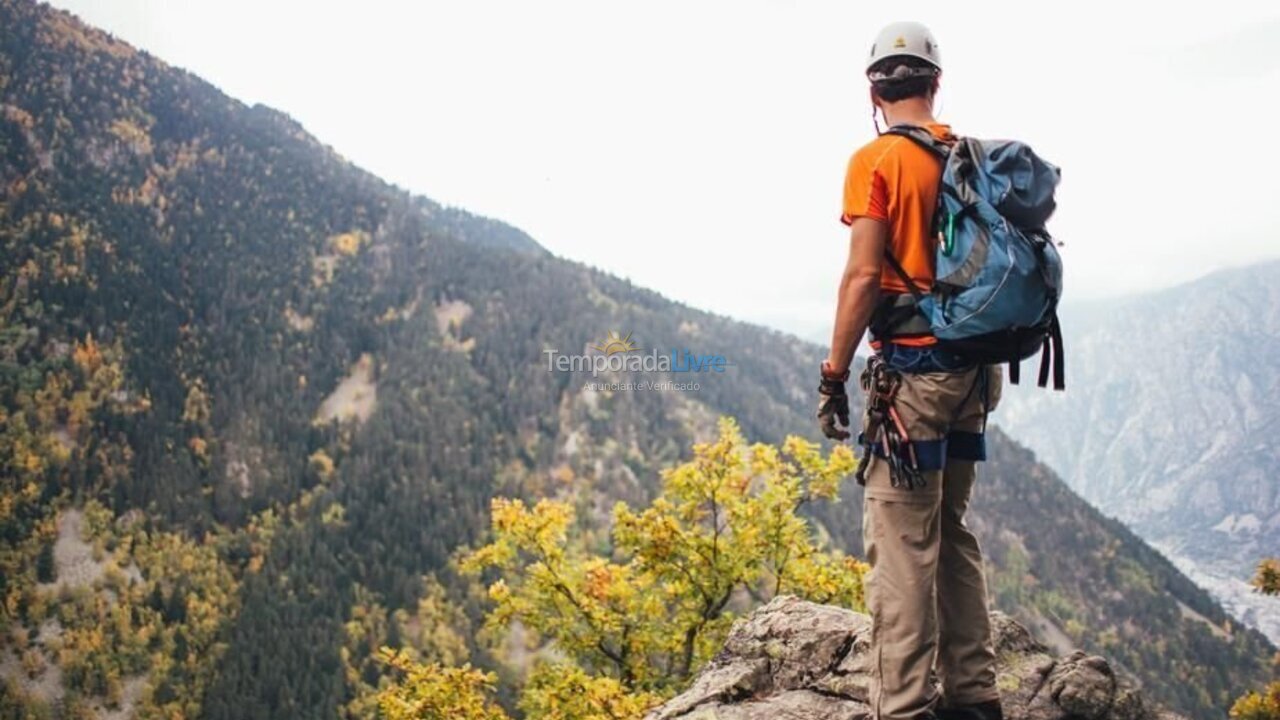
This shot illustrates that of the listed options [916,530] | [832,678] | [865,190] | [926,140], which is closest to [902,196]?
[865,190]

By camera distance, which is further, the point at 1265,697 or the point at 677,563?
the point at 677,563

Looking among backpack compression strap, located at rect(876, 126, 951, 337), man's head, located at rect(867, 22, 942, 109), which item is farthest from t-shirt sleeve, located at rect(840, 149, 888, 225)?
man's head, located at rect(867, 22, 942, 109)

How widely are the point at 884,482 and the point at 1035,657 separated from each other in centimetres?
414

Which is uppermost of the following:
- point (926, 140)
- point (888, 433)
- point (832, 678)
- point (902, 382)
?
point (926, 140)

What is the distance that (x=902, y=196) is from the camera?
4.36 metres

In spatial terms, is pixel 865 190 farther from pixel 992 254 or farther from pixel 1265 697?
pixel 1265 697

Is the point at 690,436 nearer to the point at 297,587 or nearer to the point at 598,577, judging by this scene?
the point at 297,587

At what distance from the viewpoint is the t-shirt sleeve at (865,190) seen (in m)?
4.37

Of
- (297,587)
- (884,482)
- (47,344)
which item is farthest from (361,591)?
(884,482)

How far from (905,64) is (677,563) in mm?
10267

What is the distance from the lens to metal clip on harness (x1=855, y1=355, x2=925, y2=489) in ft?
14.4

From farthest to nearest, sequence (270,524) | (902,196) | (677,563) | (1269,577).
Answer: (270,524) < (677,563) < (1269,577) < (902,196)

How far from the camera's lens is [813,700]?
21.9 ft

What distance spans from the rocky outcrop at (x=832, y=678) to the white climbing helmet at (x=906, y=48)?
16.2 ft
